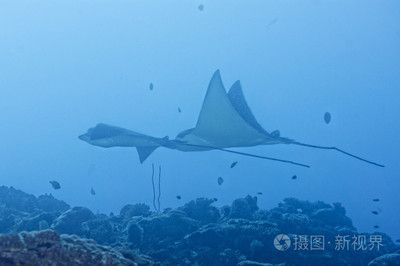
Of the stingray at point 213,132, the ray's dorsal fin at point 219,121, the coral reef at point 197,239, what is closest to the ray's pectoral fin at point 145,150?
the stingray at point 213,132

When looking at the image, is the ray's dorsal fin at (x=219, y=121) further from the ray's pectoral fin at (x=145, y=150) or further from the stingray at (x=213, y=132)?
the ray's pectoral fin at (x=145, y=150)

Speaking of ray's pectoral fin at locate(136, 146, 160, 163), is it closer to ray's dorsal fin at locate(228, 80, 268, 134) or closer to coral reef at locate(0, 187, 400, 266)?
coral reef at locate(0, 187, 400, 266)

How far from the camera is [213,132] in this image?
9938 millimetres

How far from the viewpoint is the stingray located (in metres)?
9.14

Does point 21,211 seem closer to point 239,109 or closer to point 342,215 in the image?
point 239,109

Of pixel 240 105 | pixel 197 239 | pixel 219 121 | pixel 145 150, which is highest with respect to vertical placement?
pixel 240 105

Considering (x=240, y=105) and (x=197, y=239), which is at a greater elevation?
(x=240, y=105)

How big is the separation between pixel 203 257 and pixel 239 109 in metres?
3.97

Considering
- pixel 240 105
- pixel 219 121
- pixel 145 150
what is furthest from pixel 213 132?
pixel 145 150

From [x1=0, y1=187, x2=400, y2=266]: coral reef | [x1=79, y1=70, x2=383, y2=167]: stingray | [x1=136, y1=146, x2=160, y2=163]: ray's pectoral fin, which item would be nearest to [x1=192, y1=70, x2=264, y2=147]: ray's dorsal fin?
[x1=79, y1=70, x2=383, y2=167]: stingray

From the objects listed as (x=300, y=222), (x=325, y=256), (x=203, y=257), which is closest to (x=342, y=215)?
(x=300, y=222)

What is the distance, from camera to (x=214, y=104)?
9.93 m

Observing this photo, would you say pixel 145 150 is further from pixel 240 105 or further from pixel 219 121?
pixel 240 105

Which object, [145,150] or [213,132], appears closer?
[213,132]
